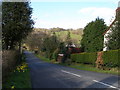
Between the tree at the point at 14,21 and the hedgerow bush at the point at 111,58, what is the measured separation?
11024 millimetres

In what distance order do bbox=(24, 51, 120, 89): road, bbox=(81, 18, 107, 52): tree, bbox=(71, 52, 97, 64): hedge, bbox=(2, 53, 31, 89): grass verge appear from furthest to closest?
bbox=(81, 18, 107, 52): tree → bbox=(71, 52, 97, 64): hedge → bbox=(24, 51, 120, 89): road → bbox=(2, 53, 31, 89): grass verge

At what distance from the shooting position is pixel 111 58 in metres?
30.7

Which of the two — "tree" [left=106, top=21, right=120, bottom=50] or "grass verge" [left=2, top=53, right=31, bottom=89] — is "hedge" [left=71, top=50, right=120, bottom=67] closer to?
"tree" [left=106, top=21, right=120, bottom=50]

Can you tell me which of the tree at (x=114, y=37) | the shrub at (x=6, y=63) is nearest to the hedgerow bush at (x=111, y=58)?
the tree at (x=114, y=37)

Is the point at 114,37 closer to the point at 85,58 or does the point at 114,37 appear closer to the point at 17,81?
the point at 85,58

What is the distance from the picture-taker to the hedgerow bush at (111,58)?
29.3 meters

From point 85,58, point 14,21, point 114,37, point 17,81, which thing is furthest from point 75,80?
point 85,58

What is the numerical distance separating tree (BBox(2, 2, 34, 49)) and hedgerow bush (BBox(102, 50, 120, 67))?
36.2 feet

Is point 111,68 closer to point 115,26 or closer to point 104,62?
point 104,62

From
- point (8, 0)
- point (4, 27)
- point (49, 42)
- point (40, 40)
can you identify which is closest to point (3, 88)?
point (4, 27)

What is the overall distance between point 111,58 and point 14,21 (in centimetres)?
1349

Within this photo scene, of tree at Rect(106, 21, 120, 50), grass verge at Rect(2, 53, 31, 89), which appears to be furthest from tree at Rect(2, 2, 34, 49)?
tree at Rect(106, 21, 120, 50)

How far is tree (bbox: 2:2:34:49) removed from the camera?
73.4ft

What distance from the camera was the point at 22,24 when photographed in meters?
23.4
